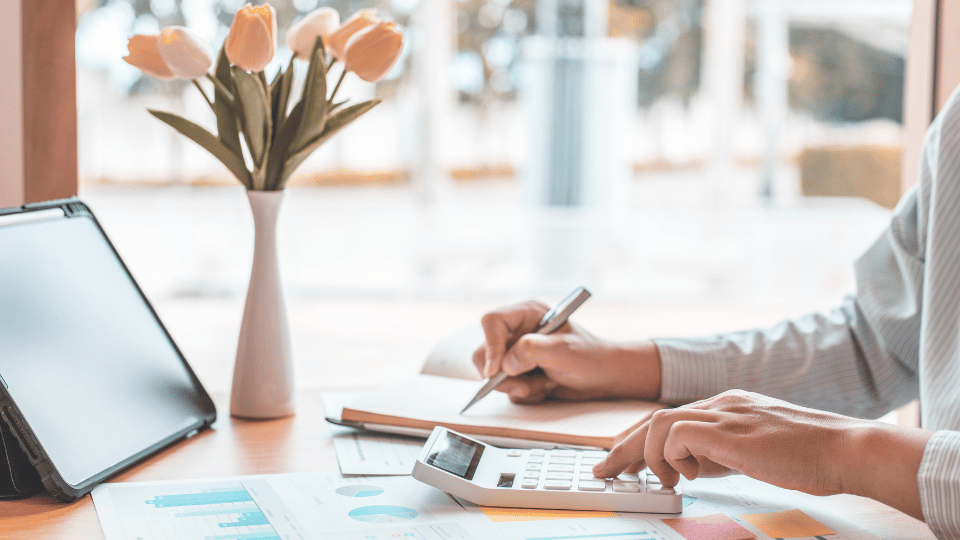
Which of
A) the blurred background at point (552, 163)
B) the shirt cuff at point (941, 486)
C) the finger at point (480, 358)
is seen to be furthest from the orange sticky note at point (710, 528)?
the blurred background at point (552, 163)

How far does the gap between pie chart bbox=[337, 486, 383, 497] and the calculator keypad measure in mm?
108

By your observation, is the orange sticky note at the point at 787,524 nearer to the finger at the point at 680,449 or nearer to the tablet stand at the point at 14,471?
A: the finger at the point at 680,449


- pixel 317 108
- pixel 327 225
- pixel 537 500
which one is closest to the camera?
pixel 537 500

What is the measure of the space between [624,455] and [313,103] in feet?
1.51

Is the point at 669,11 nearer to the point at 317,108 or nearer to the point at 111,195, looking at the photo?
the point at 111,195

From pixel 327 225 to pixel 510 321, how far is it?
189 inches

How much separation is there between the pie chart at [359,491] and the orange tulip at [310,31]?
1.57 ft

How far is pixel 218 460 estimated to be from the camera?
0.75 metres

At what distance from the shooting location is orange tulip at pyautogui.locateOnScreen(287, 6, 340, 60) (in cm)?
91

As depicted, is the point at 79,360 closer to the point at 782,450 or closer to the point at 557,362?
the point at 557,362

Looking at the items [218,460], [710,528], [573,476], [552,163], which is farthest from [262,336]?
[552,163]

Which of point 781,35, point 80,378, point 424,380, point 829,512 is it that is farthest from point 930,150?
point 781,35

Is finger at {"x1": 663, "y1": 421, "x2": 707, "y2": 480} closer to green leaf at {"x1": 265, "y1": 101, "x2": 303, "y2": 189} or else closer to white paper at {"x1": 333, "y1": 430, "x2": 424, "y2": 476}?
white paper at {"x1": 333, "y1": 430, "x2": 424, "y2": 476}

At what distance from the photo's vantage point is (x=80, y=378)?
707 millimetres
